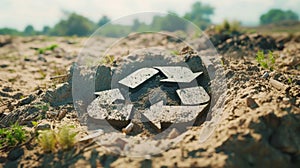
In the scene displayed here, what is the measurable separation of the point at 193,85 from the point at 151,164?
5.61 feet

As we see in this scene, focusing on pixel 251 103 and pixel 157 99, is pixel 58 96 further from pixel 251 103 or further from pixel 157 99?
pixel 251 103

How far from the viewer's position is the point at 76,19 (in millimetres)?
29750

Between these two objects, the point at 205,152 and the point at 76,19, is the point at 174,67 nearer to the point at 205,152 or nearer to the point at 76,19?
the point at 205,152

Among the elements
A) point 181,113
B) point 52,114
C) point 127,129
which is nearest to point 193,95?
point 181,113

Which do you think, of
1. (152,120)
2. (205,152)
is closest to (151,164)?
(205,152)

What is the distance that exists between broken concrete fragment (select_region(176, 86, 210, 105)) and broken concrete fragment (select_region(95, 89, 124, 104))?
0.72 metres

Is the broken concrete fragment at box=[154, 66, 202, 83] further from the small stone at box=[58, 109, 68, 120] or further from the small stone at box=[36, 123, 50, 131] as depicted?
the small stone at box=[36, 123, 50, 131]

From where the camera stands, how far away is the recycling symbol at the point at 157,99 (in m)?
3.64

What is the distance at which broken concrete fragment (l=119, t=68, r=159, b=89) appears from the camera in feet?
14.0

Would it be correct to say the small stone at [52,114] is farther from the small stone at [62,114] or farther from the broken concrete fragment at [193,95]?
the broken concrete fragment at [193,95]

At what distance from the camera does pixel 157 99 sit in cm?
399

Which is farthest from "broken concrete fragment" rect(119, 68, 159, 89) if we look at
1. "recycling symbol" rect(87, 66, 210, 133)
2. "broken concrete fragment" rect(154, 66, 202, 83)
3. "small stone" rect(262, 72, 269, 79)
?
"small stone" rect(262, 72, 269, 79)

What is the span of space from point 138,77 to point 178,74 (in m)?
0.53

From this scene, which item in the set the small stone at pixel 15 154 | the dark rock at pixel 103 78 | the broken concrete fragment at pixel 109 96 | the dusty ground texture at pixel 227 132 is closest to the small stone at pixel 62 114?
the dusty ground texture at pixel 227 132
